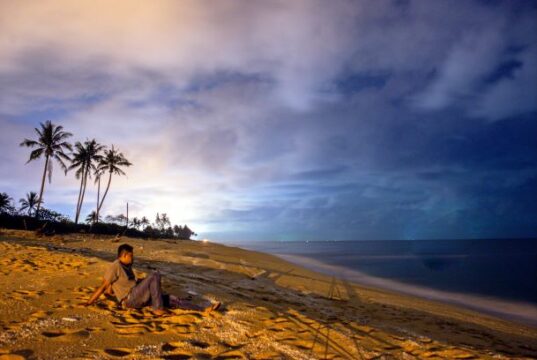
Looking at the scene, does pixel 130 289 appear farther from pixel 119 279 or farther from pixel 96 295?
pixel 96 295

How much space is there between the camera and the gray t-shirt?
20.3 feet

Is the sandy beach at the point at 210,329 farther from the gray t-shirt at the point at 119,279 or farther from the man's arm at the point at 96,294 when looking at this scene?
the gray t-shirt at the point at 119,279

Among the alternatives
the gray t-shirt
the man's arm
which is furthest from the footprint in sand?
the gray t-shirt

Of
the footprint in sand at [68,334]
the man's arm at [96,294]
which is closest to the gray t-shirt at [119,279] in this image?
the man's arm at [96,294]

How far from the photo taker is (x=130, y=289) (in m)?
6.23

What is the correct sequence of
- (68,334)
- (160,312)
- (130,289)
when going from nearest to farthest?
1. (68,334)
2. (160,312)
3. (130,289)

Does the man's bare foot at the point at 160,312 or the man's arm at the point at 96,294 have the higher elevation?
the man's arm at the point at 96,294

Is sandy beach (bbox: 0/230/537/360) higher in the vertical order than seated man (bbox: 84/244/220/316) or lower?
lower

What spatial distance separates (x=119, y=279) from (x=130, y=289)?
0.31 metres

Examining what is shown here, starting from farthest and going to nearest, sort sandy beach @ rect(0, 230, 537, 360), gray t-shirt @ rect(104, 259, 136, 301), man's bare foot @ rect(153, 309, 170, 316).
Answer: gray t-shirt @ rect(104, 259, 136, 301), man's bare foot @ rect(153, 309, 170, 316), sandy beach @ rect(0, 230, 537, 360)

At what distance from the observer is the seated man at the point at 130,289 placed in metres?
6.01

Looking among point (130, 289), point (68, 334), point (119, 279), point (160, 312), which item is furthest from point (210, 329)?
point (119, 279)

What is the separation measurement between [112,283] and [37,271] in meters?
4.04

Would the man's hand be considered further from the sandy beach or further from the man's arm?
the sandy beach
